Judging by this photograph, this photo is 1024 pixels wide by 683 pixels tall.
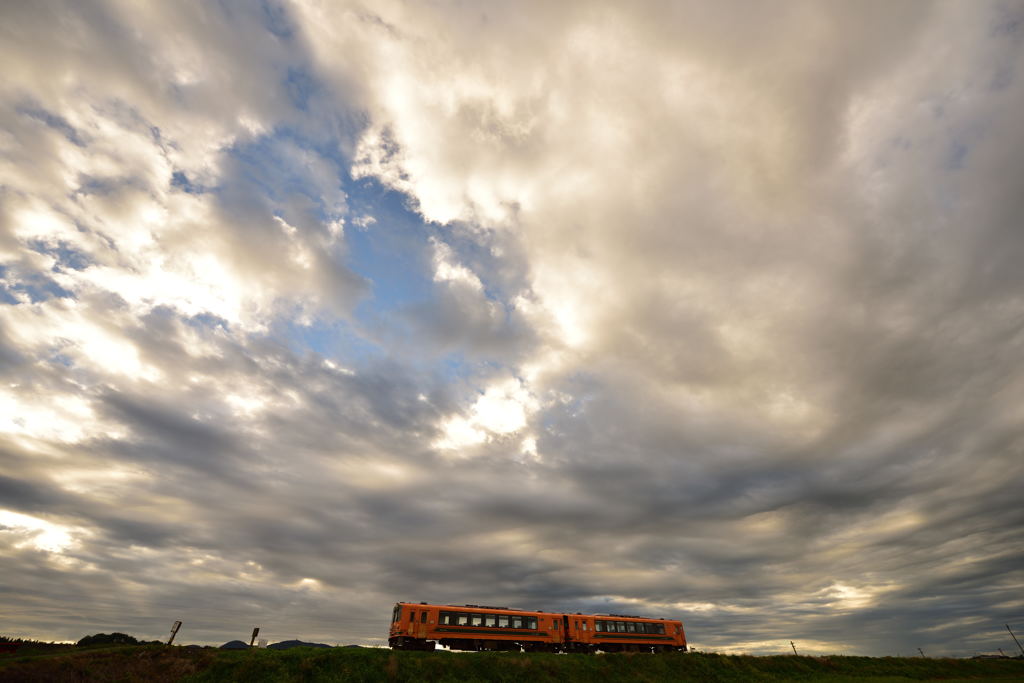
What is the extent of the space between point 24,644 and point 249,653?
792 inches

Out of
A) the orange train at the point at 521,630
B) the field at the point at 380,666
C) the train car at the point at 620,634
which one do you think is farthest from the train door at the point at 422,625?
the train car at the point at 620,634

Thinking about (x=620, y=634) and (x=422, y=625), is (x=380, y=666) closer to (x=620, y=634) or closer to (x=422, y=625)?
(x=422, y=625)

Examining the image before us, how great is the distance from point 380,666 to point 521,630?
21208 millimetres

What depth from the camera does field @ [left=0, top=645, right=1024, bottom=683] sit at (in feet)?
81.4

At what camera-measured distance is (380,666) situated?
30.1 m

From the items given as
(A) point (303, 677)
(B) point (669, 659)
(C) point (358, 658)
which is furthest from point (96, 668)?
(B) point (669, 659)

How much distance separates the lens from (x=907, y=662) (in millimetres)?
60844

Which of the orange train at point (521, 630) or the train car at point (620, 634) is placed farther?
the train car at point (620, 634)

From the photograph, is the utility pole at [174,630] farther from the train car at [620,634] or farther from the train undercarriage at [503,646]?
the train car at [620,634]

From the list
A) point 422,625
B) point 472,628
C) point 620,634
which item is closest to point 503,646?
point 472,628

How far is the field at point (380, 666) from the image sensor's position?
976 inches

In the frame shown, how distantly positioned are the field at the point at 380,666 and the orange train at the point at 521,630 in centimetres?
776

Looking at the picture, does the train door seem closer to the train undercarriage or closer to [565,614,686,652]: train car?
the train undercarriage

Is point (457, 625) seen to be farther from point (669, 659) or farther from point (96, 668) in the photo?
point (96, 668)
